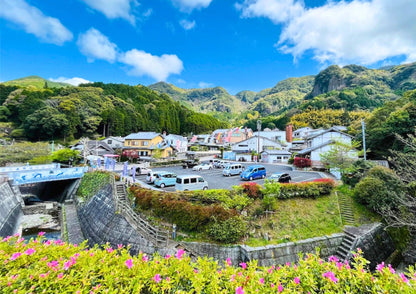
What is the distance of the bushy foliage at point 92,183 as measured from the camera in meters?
16.2

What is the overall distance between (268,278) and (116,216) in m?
11.0

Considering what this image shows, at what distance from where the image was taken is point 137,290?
2.75 m

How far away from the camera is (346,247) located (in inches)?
391

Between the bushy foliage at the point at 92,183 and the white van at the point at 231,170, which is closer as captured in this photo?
the bushy foliage at the point at 92,183

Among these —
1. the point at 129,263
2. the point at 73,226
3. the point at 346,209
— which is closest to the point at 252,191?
the point at 346,209

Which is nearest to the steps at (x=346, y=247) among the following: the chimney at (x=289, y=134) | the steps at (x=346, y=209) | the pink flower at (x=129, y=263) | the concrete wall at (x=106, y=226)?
the steps at (x=346, y=209)

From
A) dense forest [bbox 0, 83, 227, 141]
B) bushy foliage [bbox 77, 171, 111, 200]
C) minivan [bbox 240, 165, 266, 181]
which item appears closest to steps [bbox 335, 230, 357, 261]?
minivan [bbox 240, 165, 266, 181]

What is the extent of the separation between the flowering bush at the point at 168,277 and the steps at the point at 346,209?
411 inches

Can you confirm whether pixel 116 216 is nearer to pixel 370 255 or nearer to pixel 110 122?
pixel 370 255

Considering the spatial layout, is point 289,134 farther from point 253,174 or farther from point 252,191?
point 252,191

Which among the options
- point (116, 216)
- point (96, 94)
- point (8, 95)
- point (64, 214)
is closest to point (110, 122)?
point (96, 94)

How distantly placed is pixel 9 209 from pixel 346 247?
79.6 feet

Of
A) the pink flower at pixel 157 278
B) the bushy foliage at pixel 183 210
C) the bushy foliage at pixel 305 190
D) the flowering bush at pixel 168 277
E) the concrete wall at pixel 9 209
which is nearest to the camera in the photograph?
the flowering bush at pixel 168 277

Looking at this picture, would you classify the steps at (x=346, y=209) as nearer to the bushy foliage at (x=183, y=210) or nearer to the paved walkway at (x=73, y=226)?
the bushy foliage at (x=183, y=210)
